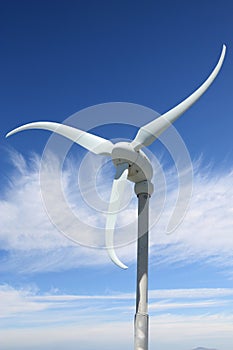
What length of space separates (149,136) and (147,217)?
538cm

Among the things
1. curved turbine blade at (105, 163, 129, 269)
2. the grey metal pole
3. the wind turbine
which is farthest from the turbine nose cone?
the grey metal pole

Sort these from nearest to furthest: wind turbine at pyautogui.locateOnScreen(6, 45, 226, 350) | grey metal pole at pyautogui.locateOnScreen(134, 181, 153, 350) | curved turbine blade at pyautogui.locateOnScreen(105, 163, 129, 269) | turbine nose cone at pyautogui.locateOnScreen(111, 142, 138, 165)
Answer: grey metal pole at pyautogui.locateOnScreen(134, 181, 153, 350) < curved turbine blade at pyautogui.locateOnScreen(105, 163, 129, 269) < wind turbine at pyautogui.locateOnScreen(6, 45, 226, 350) < turbine nose cone at pyautogui.locateOnScreen(111, 142, 138, 165)

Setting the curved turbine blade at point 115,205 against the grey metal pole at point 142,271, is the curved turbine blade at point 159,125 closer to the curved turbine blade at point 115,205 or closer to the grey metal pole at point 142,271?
the curved turbine blade at point 115,205

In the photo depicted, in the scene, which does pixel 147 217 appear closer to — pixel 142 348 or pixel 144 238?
pixel 144 238

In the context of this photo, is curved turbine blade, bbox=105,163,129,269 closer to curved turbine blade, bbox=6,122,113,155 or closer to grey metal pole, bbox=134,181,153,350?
grey metal pole, bbox=134,181,153,350

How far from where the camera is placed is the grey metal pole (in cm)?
2355

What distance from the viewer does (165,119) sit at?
2675 centimetres

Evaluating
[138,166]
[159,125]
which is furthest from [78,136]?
[159,125]

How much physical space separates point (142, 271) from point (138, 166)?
6.86 meters

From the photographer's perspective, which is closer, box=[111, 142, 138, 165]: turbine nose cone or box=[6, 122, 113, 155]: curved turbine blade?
box=[111, 142, 138, 165]: turbine nose cone

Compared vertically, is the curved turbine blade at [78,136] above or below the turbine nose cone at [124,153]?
above

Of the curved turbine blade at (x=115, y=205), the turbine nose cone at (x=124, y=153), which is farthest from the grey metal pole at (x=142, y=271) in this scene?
the turbine nose cone at (x=124, y=153)

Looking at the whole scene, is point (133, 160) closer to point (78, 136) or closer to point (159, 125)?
point (159, 125)

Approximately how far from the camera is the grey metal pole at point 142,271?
77.3ft
